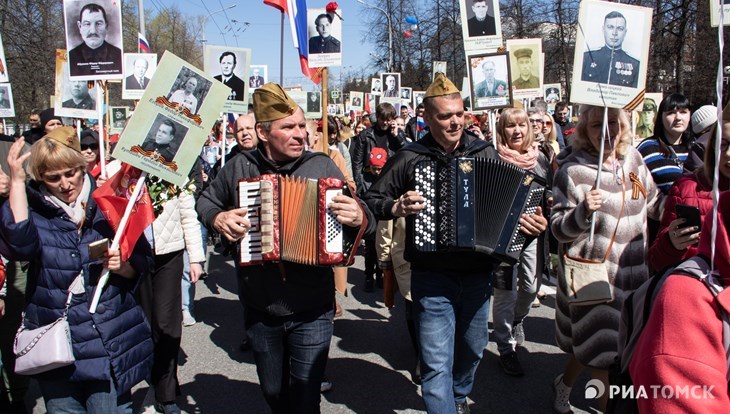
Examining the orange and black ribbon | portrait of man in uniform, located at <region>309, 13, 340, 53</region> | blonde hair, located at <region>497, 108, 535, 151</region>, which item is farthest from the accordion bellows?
portrait of man in uniform, located at <region>309, 13, 340, 53</region>

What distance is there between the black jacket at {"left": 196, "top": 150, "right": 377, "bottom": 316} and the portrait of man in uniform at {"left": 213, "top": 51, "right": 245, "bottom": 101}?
3.55 meters

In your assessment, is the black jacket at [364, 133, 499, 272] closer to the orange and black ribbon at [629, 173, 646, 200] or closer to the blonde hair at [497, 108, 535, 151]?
the orange and black ribbon at [629, 173, 646, 200]

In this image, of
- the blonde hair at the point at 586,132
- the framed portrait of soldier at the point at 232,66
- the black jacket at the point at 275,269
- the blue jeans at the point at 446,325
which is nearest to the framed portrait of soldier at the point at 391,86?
the framed portrait of soldier at the point at 232,66

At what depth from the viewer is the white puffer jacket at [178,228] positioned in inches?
155

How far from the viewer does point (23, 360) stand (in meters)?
2.56

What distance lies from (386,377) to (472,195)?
2.14 metres

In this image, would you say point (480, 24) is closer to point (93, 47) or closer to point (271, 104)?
point (271, 104)

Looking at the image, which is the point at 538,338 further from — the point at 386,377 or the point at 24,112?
the point at 24,112

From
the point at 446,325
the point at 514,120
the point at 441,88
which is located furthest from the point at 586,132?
the point at 446,325

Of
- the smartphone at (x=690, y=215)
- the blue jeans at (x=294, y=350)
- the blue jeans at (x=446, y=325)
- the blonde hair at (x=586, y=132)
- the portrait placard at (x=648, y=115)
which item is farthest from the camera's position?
the portrait placard at (x=648, y=115)

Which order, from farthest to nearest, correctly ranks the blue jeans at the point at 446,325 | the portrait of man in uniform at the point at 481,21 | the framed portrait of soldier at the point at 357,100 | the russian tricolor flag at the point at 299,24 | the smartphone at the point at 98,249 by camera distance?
the framed portrait of soldier at the point at 357,100
the russian tricolor flag at the point at 299,24
the portrait of man in uniform at the point at 481,21
the blue jeans at the point at 446,325
the smartphone at the point at 98,249

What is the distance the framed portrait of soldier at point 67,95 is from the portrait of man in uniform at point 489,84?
495 centimetres

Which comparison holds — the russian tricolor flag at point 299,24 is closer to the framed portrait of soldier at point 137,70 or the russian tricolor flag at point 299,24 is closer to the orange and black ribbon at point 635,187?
the framed portrait of soldier at point 137,70

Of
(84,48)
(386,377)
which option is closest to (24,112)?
(84,48)
